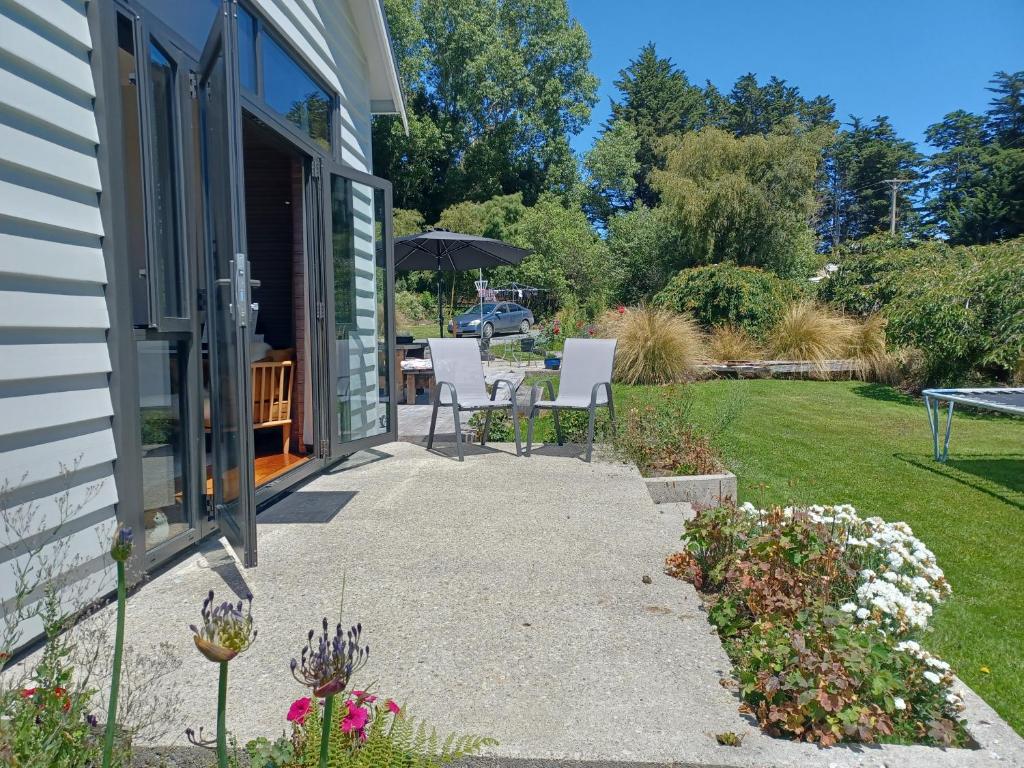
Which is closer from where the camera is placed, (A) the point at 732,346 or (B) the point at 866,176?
(A) the point at 732,346

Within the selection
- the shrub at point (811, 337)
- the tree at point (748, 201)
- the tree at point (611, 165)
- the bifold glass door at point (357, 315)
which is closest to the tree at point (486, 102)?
the tree at point (611, 165)

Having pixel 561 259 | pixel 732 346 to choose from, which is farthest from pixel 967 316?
pixel 561 259

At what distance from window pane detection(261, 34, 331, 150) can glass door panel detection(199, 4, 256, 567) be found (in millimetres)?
1352

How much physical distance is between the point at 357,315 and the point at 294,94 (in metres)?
1.51

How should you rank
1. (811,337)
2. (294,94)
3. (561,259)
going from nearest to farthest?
1. (294,94)
2. (811,337)
3. (561,259)

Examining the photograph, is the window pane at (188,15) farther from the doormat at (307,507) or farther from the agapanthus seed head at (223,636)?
the agapanthus seed head at (223,636)

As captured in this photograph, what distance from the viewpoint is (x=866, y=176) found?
4753cm

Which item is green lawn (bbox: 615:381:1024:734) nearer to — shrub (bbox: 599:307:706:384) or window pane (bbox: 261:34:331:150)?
shrub (bbox: 599:307:706:384)

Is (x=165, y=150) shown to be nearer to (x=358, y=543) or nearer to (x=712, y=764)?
(x=358, y=543)

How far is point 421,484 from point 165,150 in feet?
7.89

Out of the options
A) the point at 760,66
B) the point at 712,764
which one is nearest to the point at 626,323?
the point at 712,764

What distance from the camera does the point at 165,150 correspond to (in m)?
3.15

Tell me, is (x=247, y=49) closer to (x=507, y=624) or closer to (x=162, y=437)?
(x=162, y=437)

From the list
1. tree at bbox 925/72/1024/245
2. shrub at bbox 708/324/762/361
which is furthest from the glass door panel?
tree at bbox 925/72/1024/245
